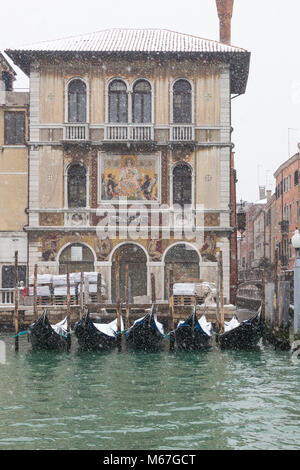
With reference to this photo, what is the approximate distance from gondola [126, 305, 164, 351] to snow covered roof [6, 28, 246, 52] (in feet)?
28.5

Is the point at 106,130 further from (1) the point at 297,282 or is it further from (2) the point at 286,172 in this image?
(2) the point at 286,172

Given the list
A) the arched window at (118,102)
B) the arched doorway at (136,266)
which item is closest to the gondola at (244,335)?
the arched doorway at (136,266)

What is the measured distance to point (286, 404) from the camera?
913 cm

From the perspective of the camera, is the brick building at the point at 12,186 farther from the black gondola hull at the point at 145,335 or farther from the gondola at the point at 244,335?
the gondola at the point at 244,335

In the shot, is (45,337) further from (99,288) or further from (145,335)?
(99,288)

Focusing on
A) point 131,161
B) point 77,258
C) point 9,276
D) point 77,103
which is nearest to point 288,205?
point 131,161

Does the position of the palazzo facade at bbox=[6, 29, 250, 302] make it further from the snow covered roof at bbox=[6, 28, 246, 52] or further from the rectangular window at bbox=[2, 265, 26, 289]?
the rectangular window at bbox=[2, 265, 26, 289]

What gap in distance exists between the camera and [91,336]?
14.3 metres

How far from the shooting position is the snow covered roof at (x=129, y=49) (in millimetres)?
19500

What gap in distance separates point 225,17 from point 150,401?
625 inches

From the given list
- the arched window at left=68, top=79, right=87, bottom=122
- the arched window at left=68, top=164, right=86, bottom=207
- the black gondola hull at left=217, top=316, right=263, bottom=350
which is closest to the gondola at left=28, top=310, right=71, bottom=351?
the black gondola hull at left=217, top=316, right=263, bottom=350

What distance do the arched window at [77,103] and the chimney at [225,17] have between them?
5.19 metres

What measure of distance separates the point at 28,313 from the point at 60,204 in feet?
11.7
